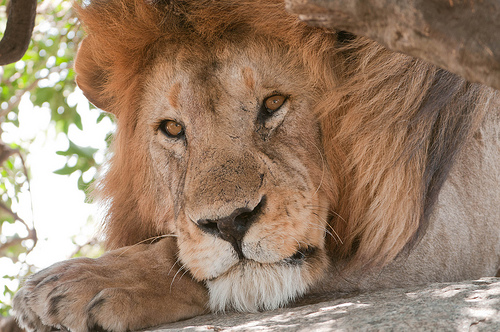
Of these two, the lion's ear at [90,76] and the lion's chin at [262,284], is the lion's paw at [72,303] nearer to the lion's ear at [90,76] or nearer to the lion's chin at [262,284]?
the lion's chin at [262,284]

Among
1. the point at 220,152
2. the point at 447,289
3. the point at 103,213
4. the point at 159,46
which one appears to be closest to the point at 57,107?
the point at 103,213

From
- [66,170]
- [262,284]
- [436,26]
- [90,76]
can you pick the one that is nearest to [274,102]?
[262,284]

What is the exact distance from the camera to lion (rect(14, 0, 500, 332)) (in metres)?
2.61

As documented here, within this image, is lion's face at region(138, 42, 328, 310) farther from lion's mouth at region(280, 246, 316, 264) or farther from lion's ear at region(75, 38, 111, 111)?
→ lion's ear at region(75, 38, 111, 111)

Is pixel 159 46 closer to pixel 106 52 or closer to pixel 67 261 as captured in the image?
pixel 106 52

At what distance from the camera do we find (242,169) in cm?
268

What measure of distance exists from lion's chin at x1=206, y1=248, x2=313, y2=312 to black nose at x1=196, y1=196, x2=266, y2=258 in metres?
0.10

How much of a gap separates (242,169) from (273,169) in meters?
0.15

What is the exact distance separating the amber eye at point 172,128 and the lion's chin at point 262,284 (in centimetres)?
86

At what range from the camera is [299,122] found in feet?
9.50

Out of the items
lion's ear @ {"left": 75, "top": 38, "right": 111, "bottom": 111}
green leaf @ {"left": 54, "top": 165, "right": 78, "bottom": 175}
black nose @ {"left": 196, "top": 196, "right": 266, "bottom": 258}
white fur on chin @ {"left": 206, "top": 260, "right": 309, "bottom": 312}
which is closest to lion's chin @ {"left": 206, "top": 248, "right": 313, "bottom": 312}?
white fur on chin @ {"left": 206, "top": 260, "right": 309, "bottom": 312}

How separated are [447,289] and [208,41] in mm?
1689

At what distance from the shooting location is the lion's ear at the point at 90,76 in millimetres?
3547

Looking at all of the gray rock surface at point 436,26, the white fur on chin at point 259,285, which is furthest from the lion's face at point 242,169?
the gray rock surface at point 436,26
